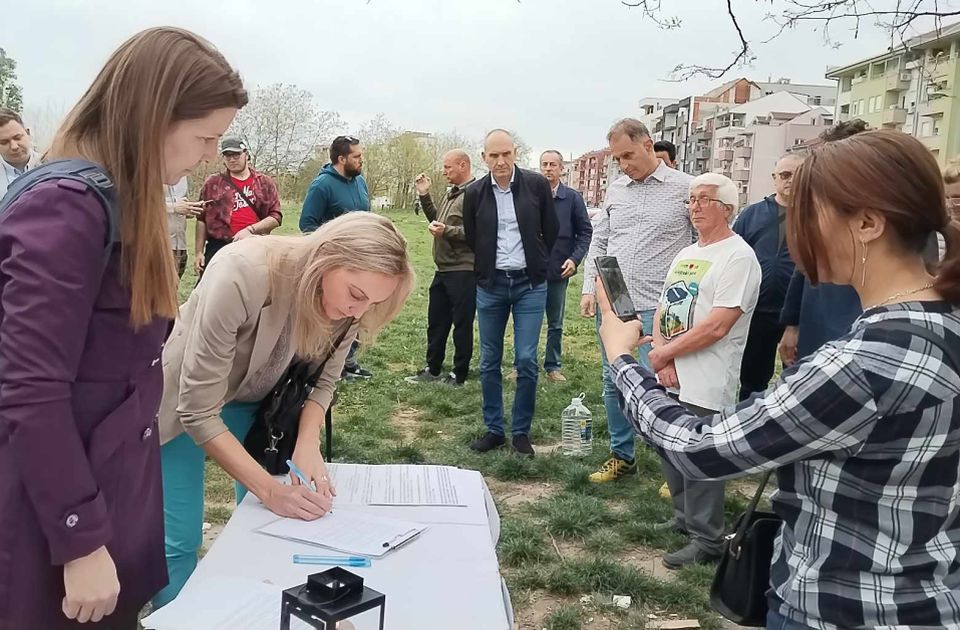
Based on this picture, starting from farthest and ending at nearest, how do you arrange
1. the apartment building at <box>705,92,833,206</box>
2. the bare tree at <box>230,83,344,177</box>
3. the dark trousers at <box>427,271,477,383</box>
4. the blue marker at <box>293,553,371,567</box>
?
1. the apartment building at <box>705,92,833,206</box>
2. the bare tree at <box>230,83,344,177</box>
3. the dark trousers at <box>427,271,477,383</box>
4. the blue marker at <box>293,553,371,567</box>

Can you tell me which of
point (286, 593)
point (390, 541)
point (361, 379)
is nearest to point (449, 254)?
point (361, 379)

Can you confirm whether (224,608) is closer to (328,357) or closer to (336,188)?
(328,357)

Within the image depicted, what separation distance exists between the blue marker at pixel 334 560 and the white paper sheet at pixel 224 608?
139mm

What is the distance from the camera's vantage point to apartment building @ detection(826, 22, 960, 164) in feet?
15.5

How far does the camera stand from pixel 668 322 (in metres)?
3.57

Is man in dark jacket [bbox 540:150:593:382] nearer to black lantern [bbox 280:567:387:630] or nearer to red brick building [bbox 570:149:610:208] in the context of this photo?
black lantern [bbox 280:567:387:630]

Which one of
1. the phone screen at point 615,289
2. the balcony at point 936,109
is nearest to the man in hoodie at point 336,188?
the phone screen at point 615,289

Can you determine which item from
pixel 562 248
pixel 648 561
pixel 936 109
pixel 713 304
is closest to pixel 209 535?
pixel 648 561

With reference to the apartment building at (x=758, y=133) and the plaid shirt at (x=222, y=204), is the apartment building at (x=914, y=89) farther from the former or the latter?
the plaid shirt at (x=222, y=204)

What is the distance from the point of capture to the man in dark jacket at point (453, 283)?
251 inches

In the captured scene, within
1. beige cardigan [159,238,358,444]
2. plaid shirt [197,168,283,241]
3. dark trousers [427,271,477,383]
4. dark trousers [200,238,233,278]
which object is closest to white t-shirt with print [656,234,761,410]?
beige cardigan [159,238,358,444]

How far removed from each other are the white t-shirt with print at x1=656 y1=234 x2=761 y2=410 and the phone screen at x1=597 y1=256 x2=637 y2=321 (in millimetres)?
1638

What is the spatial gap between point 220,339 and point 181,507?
487 millimetres

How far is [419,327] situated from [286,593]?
25.4 feet
